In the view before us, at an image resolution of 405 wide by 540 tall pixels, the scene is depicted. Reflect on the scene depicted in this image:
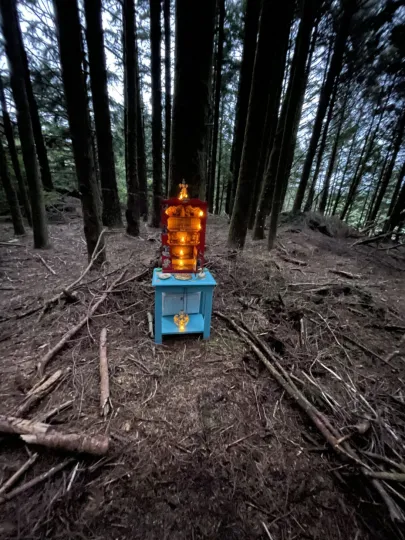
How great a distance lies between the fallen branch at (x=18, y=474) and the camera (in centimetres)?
133

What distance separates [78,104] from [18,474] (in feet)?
15.4

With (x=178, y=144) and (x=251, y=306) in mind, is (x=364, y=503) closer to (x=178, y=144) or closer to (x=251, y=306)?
(x=251, y=306)

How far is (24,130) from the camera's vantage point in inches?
198

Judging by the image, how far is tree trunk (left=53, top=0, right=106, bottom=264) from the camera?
324 cm

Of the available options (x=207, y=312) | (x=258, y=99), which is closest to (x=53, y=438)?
(x=207, y=312)

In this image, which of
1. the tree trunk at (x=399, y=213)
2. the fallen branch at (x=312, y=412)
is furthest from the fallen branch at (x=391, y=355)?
the tree trunk at (x=399, y=213)

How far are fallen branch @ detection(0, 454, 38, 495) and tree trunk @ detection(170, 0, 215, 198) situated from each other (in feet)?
11.4

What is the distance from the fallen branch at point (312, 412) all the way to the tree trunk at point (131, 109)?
5452 millimetres

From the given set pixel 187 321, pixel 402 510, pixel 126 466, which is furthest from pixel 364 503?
pixel 187 321

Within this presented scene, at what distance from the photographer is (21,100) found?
486 cm

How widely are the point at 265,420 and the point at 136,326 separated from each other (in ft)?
6.12

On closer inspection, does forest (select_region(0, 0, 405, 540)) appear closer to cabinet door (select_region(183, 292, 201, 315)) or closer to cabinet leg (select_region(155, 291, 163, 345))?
cabinet leg (select_region(155, 291, 163, 345))

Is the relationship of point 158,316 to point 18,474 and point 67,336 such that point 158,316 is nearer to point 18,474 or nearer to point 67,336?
point 67,336

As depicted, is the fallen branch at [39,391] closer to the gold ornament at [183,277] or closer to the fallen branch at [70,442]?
the fallen branch at [70,442]
